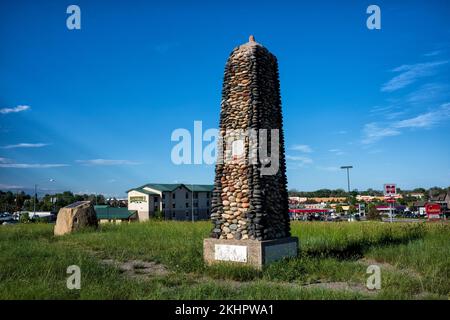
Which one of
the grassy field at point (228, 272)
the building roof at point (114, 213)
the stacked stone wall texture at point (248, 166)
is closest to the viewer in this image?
the grassy field at point (228, 272)

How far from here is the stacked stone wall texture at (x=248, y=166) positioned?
1250cm

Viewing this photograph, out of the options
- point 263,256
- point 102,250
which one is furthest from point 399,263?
point 102,250

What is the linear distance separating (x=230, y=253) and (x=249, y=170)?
9.27 feet

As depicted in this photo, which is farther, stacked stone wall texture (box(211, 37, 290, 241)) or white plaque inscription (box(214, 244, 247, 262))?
stacked stone wall texture (box(211, 37, 290, 241))

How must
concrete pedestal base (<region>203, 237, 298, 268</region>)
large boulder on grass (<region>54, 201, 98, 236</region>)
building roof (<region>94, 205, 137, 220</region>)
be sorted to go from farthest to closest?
building roof (<region>94, 205, 137, 220</region>), large boulder on grass (<region>54, 201, 98, 236</region>), concrete pedestal base (<region>203, 237, 298, 268</region>)

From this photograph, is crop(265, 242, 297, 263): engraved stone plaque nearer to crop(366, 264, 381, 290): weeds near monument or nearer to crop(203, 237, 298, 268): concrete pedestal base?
crop(203, 237, 298, 268): concrete pedestal base

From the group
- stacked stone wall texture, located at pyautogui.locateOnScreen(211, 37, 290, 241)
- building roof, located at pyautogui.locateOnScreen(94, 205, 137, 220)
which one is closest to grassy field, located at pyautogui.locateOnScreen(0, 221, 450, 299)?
stacked stone wall texture, located at pyautogui.locateOnScreen(211, 37, 290, 241)

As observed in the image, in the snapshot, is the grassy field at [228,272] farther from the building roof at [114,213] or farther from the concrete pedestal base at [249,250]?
the building roof at [114,213]

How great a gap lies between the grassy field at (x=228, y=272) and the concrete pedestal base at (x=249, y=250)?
39 centimetres

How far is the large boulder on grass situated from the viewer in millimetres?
22984

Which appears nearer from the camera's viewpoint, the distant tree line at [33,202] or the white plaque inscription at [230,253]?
the white plaque inscription at [230,253]

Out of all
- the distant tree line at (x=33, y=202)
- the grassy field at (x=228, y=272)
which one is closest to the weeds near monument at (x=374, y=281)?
the grassy field at (x=228, y=272)

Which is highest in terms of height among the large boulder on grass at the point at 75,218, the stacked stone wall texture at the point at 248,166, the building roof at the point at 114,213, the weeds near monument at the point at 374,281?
the stacked stone wall texture at the point at 248,166

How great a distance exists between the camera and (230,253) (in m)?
12.4
